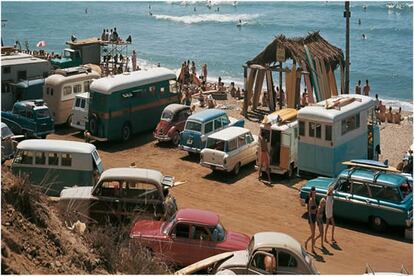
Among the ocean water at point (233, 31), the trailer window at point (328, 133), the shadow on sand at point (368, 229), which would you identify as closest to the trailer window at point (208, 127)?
the trailer window at point (328, 133)

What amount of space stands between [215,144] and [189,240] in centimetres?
742

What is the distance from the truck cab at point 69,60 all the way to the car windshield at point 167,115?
1336 centimetres

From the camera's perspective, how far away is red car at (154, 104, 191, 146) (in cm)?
2192

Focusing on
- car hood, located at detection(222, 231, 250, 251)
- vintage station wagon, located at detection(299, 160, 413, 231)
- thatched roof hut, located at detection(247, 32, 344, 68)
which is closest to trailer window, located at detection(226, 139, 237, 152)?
vintage station wagon, located at detection(299, 160, 413, 231)

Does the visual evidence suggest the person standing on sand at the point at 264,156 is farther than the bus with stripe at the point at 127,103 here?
No

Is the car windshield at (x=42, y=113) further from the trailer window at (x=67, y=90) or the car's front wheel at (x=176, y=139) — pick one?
the car's front wheel at (x=176, y=139)

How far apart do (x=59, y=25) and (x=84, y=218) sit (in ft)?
277

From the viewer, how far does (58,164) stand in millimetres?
16109

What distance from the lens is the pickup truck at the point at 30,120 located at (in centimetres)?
2145

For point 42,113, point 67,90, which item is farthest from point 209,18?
point 42,113

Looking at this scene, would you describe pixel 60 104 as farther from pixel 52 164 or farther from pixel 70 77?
pixel 52 164

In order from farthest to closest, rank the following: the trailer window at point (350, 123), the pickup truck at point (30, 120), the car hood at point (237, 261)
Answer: the pickup truck at point (30, 120) < the trailer window at point (350, 123) < the car hood at point (237, 261)

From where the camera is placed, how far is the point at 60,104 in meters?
23.9

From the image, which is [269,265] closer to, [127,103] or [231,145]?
[231,145]
